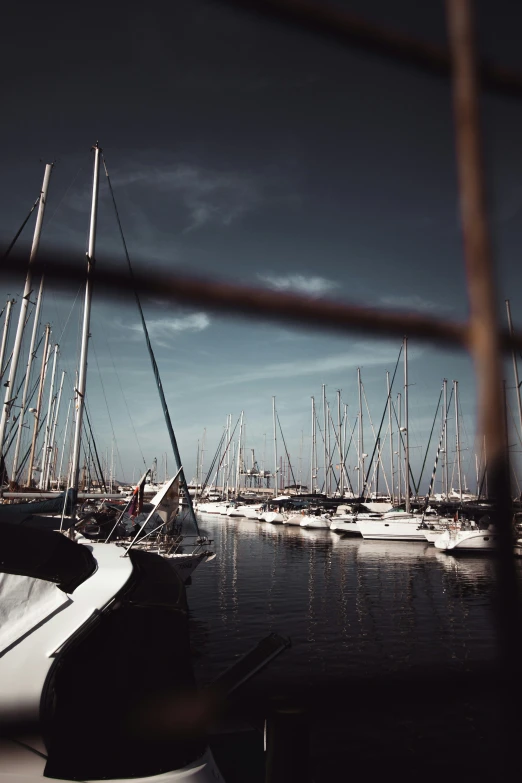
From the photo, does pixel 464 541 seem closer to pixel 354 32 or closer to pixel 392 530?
pixel 392 530

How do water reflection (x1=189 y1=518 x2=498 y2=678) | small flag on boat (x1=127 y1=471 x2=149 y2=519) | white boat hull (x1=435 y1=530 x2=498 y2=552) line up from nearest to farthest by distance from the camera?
water reflection (x1=189 y1=518 x2=498 y2=678) < small flag on boat (x1=127 y1=471 x2=149 y2=519) < white boat hull (x1=435 y1=530 x2=498 y2=552)

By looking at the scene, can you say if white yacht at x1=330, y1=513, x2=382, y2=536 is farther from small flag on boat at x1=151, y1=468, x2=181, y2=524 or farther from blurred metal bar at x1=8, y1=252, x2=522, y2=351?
blurred metal bar at x1=8, y1=252, x2=522, y2=351

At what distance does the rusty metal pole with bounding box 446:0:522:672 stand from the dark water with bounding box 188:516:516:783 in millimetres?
60

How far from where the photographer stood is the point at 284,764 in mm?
1330

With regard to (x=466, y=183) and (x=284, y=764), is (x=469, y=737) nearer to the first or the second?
(x=284, y=764)

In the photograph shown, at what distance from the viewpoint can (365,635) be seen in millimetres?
12062

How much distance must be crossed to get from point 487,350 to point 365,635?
13.1 meters

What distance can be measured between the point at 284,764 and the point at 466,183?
155cm

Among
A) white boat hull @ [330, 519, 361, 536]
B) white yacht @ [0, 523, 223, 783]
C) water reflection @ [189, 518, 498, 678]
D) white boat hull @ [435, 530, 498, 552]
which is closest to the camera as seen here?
white yacht @ [0, 523, 223, 783]

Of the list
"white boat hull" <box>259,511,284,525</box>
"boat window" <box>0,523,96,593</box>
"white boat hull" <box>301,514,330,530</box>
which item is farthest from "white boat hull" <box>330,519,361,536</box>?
"boat window" <box>0,523,96,593</box>

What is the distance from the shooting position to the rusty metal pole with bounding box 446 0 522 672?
81 centimetres

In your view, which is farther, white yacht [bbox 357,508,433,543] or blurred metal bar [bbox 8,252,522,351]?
white yacht [bbox 357,508,433,543]

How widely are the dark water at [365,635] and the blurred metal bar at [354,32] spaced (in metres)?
1.07

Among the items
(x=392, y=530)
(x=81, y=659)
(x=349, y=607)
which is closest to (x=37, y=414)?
(x=349, y=607)
